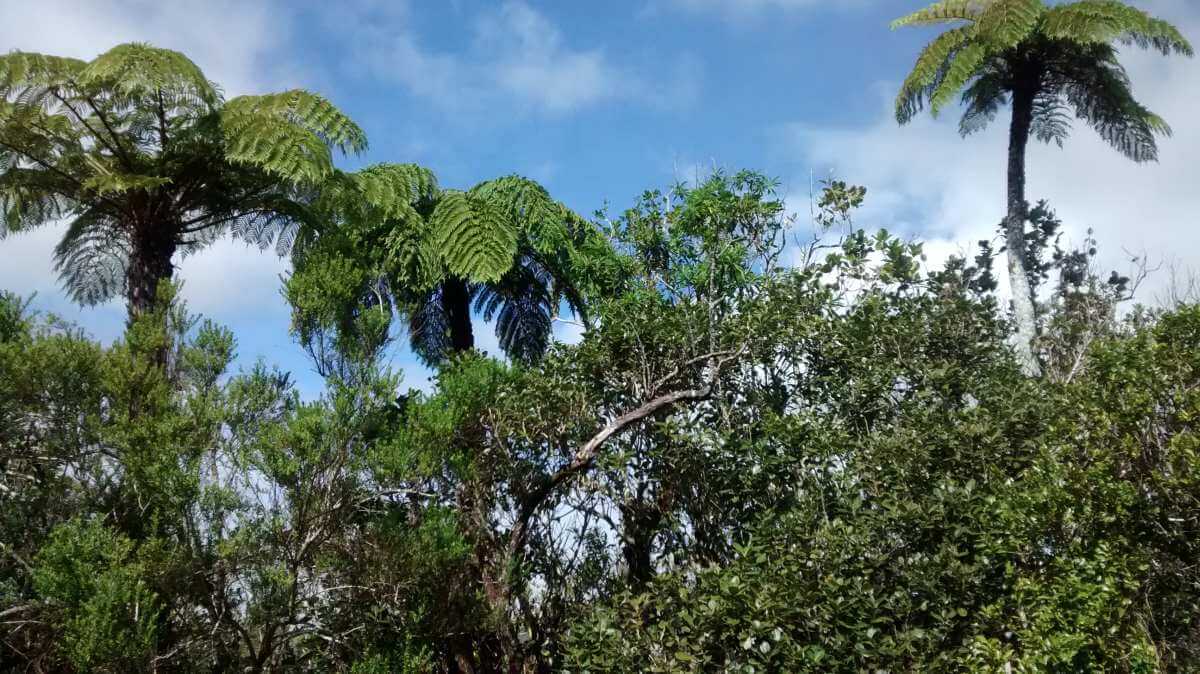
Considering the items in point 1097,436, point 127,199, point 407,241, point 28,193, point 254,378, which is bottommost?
point 1097,436

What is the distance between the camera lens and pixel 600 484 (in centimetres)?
872

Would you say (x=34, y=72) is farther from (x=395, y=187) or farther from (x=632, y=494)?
(x=632, y=494)

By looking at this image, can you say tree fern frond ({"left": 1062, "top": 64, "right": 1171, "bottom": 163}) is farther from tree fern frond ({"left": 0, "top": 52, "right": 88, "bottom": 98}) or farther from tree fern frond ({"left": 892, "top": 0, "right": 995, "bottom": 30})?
tree fern frond ({"left": 0, "top": 52, "right": 88, "bottom": 98})

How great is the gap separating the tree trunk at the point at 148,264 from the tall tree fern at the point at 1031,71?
36.1 ft

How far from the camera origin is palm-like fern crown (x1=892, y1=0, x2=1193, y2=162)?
1412cm

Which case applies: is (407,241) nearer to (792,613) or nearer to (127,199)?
(127,199)

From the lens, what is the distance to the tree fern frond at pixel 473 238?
11.7 m

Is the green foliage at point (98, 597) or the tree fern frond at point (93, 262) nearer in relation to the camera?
the green foliage at point (98, 597)

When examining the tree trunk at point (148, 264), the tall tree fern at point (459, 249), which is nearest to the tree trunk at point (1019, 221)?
the tall tree fern at point (459, 249)

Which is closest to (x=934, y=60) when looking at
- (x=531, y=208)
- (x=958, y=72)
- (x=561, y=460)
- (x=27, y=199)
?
(x=958, y=72)

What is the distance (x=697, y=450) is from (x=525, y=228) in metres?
5.46

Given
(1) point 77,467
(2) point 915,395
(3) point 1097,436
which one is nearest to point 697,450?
(2) point 915,395

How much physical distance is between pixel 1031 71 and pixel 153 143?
13.4 m

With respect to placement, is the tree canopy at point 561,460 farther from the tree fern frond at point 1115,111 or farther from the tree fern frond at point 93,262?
the tree fern frond at point 1115,111
